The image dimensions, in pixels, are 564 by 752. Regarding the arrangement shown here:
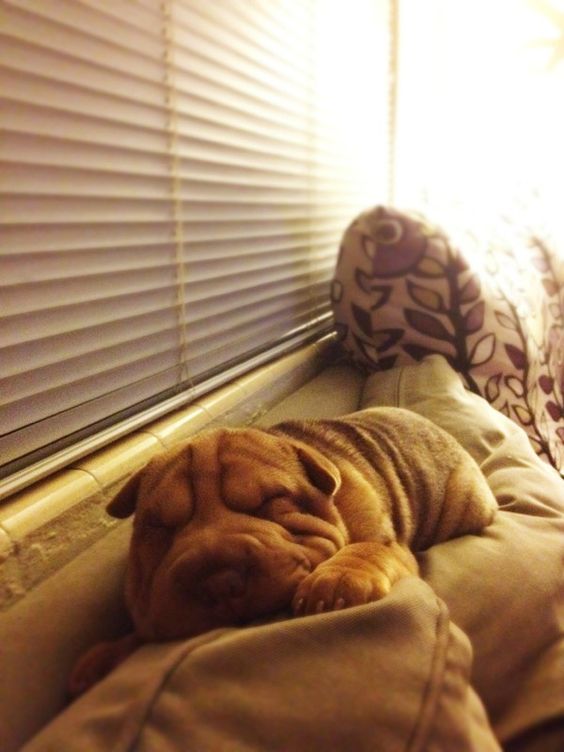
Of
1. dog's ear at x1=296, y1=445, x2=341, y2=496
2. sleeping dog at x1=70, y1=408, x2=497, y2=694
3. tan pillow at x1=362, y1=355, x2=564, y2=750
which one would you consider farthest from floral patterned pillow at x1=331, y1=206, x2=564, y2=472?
dog's ear at x1=296, y1=445, x2=341, y2=496

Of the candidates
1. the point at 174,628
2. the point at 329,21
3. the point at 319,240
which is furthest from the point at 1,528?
the point at 329,21

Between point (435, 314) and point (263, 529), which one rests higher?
point (435, 314)

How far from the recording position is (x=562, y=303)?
1.96 meters

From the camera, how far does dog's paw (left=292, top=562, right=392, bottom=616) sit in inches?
23.2

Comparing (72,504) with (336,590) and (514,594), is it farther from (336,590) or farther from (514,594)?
(514,594)

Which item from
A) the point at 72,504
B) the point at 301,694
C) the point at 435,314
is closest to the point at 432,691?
the point at 301,694

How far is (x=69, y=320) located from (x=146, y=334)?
0.18 m

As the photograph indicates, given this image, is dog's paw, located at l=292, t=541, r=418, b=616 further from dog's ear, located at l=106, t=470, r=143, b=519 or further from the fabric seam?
dog's ear, located at l=106, t=470, r=143, b=519

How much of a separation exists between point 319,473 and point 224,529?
16 centimetres

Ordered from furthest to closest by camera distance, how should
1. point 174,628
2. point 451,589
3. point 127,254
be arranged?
point 127,254 < point 451,589 < point 174,628

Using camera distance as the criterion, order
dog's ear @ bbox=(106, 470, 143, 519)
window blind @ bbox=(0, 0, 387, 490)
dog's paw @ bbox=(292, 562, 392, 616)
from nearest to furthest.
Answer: dog's paw @ bbox=(292, 562, 392, 616)
dog's ear @ bbox=(106, 470, 143, 519)
window blind @ bbox=(0, 0, 387, 490)

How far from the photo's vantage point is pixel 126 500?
75 centimetres

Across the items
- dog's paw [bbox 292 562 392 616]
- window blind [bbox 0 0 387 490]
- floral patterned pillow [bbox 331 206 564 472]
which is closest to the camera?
dog's paw [bbox 292 562 392 616]

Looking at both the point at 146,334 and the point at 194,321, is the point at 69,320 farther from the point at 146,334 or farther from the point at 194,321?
the point at 194,321
